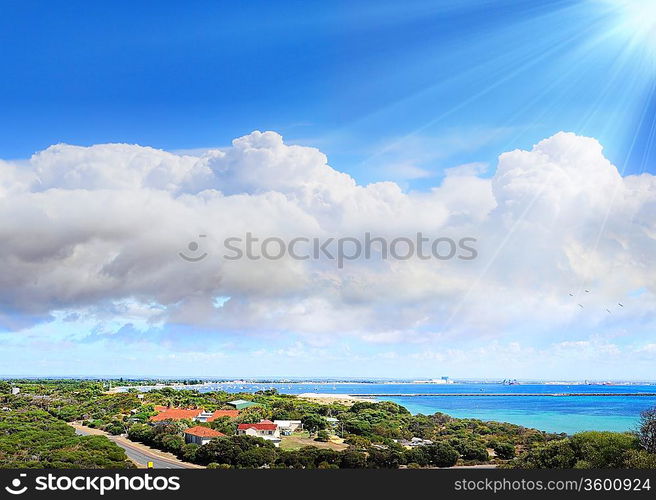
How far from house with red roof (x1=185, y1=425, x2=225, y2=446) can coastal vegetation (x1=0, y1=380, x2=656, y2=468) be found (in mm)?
641

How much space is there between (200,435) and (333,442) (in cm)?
1007

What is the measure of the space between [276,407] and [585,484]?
1803 inches

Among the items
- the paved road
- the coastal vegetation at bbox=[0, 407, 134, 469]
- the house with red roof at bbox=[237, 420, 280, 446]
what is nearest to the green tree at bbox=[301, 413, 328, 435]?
the house with red roof at bbox=[237, 420, 280, 446]

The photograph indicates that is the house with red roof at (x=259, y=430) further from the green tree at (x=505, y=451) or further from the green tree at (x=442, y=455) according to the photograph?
the green tree at (x=505, y=451)

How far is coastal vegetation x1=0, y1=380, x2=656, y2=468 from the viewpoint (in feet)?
99.7

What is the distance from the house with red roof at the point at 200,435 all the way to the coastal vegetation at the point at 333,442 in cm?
64

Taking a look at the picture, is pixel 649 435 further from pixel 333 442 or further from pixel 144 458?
pixel 144 458

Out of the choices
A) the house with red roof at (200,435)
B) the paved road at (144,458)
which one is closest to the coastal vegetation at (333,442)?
the house with red roof at (200,435)

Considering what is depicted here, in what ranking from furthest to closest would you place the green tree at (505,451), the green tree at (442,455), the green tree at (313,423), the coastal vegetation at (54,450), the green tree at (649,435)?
the green tree at (313,423) < the green tree at (505,451) < the green tree at (442,455) < the green tree at (649,435) < the coastal vegetation at (54,450)

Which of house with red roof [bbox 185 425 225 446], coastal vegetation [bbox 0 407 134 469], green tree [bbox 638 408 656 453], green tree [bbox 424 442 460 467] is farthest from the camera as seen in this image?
house with red roof [bbox 185 425 225 446]

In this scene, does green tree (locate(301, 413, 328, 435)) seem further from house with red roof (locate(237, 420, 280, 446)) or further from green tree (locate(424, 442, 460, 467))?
green tree (locate(424, 442, 460, 467))

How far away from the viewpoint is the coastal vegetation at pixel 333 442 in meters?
30.4

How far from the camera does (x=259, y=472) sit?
69.2 feet

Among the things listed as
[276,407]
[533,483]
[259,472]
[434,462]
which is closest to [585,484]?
[533,483]
